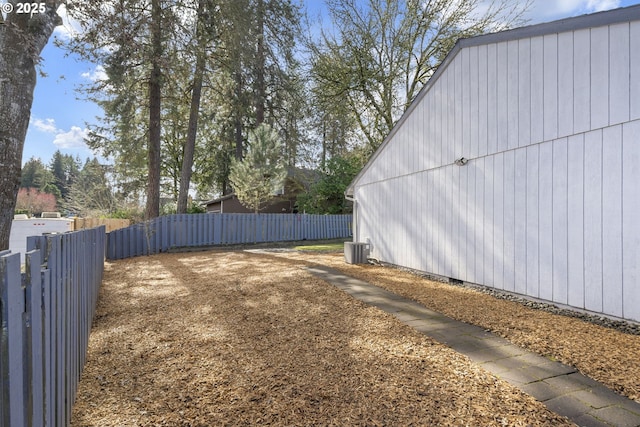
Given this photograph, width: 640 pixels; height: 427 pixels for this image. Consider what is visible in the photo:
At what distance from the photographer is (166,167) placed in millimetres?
26812

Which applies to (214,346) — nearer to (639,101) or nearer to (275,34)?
(639,101)

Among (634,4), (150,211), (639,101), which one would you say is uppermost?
(634,4)

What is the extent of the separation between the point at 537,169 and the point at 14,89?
778 centimetres

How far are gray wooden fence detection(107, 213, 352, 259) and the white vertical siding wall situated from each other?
9395 millimetres

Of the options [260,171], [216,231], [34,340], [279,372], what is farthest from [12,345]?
[260,171]

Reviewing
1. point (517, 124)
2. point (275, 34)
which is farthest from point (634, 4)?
point (275, 34)

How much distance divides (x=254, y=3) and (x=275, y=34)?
3.05 meters

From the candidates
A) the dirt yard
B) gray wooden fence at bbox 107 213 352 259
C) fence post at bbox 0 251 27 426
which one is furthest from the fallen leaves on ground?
gray wooden fence at bbox 107 213 352 259

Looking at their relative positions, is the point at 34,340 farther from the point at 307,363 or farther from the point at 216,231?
the point at 216,231

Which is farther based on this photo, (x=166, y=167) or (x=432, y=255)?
(x=166, y=167)

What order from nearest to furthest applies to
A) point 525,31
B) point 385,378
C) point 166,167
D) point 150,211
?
point 385,378
point 525,31
point 150,211
point 166,167

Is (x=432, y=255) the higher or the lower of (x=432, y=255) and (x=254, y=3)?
the lower

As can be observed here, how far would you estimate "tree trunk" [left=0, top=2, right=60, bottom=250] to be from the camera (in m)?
5.03
